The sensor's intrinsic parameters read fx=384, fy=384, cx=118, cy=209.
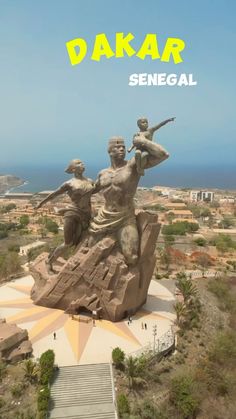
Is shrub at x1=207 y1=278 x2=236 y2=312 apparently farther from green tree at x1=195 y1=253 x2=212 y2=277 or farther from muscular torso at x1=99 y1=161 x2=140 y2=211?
muscular torso at x1=99 y1=161 x2=140 y2=211

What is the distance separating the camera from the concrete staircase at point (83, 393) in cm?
1517

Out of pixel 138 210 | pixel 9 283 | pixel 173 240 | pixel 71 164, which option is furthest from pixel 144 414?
pixel 173 240

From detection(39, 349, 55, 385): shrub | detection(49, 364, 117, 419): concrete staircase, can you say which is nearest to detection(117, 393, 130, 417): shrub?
detection(49, 364, 117, 419): concrete staircase

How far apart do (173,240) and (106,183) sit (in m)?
37.1

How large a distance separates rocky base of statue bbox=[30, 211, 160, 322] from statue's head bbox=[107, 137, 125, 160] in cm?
338

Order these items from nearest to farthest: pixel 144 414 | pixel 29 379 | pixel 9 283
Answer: pixel 144 414 → pixel 29 379 → pixel 9 283

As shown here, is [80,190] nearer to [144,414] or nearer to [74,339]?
[74,339]

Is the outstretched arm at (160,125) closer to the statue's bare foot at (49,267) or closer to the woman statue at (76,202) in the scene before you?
the woman statue at (76,202)

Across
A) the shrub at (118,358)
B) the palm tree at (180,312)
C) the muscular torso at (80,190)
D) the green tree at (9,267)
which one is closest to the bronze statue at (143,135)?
the muscular torso at (80,190)

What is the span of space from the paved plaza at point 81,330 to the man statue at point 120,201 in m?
3.58

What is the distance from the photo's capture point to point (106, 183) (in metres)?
20.2

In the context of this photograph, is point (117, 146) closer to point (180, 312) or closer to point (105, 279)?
point (105, 279)

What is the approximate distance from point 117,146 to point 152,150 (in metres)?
2.36

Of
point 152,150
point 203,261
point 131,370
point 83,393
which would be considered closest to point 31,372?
point 83,393
